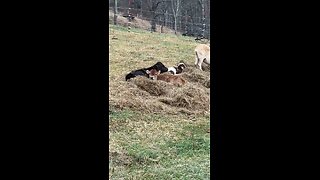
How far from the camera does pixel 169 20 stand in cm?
686

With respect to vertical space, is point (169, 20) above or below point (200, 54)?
above

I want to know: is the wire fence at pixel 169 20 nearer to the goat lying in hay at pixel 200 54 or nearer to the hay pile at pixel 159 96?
the goat lying in hay at pixel 200 54

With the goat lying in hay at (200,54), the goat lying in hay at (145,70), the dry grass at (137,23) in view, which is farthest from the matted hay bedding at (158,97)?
the dry grass at (137,23)

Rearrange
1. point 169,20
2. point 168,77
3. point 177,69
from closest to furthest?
point 168,77 → point 177,69 → point 169,20

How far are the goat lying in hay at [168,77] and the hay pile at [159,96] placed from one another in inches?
2.5

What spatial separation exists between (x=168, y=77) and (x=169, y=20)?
178cm

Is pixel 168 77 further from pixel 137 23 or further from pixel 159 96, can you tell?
pixel 137 23

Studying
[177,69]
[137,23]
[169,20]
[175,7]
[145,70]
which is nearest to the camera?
[145,70]

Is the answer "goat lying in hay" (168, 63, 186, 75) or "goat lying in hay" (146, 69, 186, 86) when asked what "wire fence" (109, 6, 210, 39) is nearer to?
"goat lying in hay" (168, 63, 186, 75)

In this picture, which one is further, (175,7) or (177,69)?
(175,7)

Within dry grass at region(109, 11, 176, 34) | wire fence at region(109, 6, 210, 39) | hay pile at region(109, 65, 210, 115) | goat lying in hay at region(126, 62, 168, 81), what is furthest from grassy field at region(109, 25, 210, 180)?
dry grass at region(109, 11, 176, 34)

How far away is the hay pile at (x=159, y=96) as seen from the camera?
192 inches

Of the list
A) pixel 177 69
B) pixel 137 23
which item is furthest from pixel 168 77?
pixel 137 23
